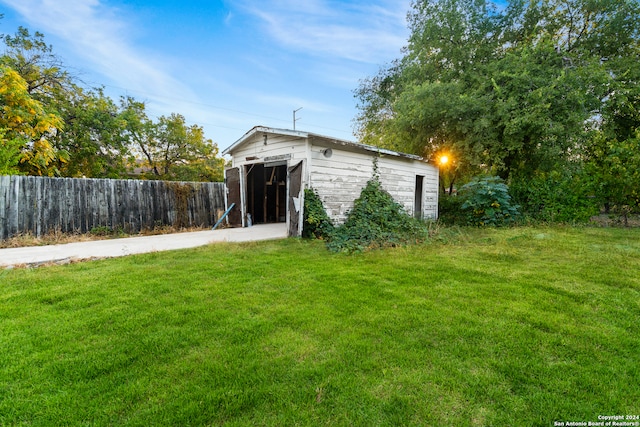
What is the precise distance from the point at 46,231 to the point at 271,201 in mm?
6183

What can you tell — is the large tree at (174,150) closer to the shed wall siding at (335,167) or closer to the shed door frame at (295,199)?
the shed wall siding at (335,167)

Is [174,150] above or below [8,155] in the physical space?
above

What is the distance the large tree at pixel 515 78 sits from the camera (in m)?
8.05

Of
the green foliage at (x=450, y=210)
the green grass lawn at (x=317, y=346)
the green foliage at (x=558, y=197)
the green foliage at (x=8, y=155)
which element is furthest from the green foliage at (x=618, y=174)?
the green foliage at (x=8, y=155)

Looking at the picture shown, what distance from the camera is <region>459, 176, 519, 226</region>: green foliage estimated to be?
837cm

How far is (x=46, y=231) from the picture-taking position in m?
5.98

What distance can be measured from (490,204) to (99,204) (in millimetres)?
11018

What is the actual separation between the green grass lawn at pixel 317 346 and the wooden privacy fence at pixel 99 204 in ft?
10.5

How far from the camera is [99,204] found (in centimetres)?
671

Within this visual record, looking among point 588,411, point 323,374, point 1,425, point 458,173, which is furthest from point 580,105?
point 1,425

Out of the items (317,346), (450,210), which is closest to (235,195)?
(317,346)

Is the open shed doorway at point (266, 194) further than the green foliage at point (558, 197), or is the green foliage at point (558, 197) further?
the open shed doorway at point (266, 194)

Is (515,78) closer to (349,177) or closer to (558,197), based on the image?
(558,197)

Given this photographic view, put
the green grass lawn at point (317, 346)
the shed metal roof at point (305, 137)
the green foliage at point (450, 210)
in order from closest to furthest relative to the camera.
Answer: the green grass lawn at point (317, 346)
the shed metal roof at point (305, 137)
the green foliage at point (450, 210)
